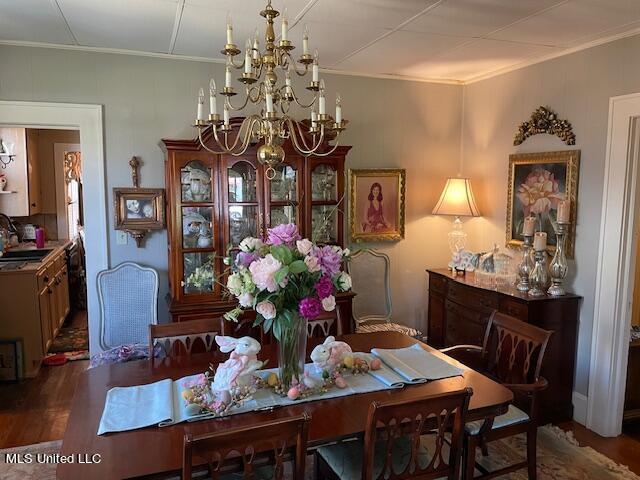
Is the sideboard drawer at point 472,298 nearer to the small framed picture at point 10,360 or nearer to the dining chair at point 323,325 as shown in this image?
the dining chair at point 323,325

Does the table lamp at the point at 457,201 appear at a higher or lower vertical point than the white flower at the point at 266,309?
higher

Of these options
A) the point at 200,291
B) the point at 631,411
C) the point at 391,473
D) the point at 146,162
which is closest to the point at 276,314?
the point at 391,473

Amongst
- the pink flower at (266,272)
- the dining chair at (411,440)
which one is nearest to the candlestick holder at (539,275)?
the dining chair at (411,440)

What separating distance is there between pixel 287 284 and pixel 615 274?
2260mm

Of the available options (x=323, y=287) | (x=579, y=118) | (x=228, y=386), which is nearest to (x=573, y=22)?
(x=579, y=118)

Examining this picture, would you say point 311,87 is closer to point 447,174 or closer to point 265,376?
point 265,376

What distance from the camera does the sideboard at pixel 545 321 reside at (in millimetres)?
3143

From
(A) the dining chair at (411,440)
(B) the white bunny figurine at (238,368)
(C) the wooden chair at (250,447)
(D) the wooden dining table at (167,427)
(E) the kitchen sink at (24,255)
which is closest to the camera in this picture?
(C) the wooden chair at (250,447)

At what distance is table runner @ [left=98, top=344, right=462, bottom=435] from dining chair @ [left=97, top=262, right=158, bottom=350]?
153cm

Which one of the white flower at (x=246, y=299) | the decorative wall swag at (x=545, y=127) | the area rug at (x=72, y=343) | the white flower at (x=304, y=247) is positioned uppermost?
the decorative wall swag at (x=545, y=127)

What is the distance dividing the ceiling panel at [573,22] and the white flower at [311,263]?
1.90 metres

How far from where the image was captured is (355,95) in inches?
159

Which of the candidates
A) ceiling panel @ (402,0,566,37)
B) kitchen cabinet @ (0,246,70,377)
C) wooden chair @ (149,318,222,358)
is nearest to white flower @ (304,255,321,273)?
wooden chair @ (149,318,222,358)

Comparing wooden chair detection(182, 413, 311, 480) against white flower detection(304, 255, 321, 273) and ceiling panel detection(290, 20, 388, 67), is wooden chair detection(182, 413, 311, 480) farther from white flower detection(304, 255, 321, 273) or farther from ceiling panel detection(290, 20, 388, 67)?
ceiling panel detection(290, 20, 388, 67)
